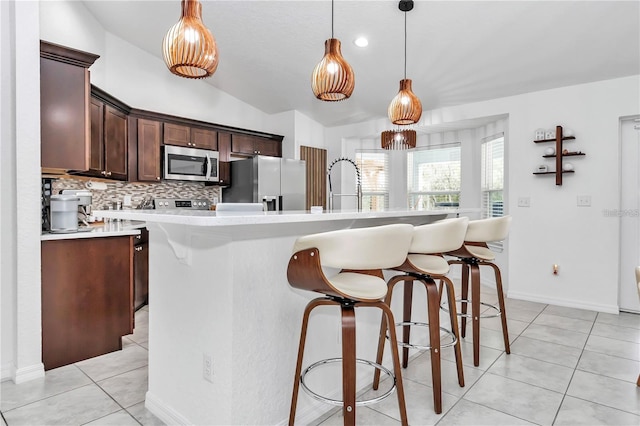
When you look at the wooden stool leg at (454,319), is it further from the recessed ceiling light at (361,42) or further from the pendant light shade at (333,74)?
the recessed ceiling light at (361,42)

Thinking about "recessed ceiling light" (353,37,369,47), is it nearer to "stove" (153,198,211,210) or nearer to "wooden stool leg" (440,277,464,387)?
"wooden stool leg" (440,277,464,387)

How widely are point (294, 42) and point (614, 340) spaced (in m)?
4.03

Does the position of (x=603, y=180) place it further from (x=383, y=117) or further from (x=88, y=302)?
(x=88, y=302)

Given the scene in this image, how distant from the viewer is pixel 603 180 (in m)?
3.82

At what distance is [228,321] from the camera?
152 cm

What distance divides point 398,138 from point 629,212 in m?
2.52

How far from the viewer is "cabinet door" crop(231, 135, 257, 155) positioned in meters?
5.38

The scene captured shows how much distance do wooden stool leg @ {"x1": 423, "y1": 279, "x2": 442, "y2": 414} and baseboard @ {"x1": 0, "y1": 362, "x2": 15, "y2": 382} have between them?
2.55m

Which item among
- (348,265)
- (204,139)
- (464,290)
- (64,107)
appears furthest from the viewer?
(204,139)

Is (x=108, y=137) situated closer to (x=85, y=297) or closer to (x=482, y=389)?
(x=85, y=297)

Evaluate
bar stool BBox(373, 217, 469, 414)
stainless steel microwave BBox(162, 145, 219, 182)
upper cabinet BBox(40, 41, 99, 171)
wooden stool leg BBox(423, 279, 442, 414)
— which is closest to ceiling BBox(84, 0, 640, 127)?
stainless steel microwave BBox(162, 145, 219, 182)

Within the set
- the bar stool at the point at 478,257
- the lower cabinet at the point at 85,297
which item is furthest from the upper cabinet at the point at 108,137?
the bar stool at the point at 478,257

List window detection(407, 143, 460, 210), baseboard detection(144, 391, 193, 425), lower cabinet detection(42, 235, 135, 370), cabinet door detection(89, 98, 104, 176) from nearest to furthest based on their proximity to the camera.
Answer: baseboard detection(144, 391, 193, 425)
lower cabinet detection(42, 235, 135, 370)
cabinet door detection(89, 98, 104, 176)
window detection(407, 143, 460, 210)

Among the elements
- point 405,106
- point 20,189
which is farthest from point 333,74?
point 20,189
